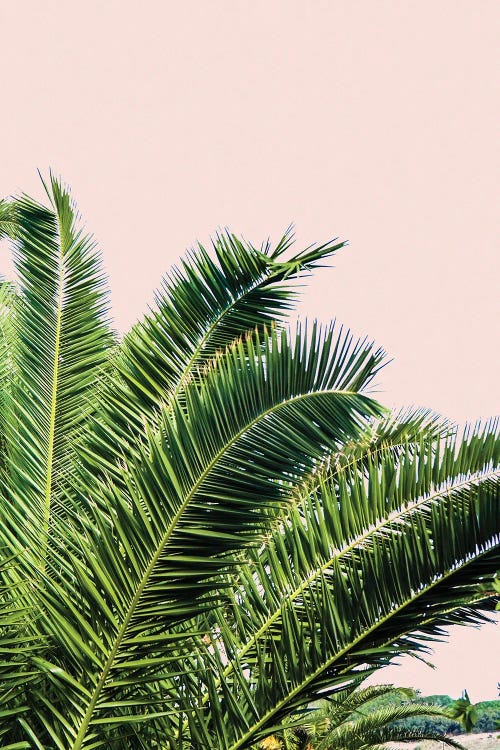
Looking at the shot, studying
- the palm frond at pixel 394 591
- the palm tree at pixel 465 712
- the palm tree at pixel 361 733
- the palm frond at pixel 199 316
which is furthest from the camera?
the palm tree at pixel 361 733

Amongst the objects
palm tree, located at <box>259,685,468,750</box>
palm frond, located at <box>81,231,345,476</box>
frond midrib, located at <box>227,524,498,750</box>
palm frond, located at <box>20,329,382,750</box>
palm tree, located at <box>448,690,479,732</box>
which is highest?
palm frond, located at <box>81,231,345,476</box>

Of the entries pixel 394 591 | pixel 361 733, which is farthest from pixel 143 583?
pixel 361 733

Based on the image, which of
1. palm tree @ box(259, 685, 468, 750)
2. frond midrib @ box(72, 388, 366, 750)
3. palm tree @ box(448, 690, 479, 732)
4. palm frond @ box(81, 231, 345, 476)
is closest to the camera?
frond midrib @ box(72, 388, 366, 750)

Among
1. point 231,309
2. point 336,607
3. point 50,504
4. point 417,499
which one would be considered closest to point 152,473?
point 336,607

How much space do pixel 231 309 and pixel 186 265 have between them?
0.40 meters

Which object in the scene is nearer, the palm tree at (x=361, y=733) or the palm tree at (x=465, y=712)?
the palm tree at (x=465, y=712)

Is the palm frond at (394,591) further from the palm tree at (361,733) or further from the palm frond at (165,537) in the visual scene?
the palm tree at (361,733)

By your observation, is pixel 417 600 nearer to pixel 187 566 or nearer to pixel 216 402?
pixel 187 566

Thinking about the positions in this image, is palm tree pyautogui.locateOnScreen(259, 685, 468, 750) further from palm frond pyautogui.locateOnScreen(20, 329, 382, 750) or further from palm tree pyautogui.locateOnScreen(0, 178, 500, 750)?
palm frond pyautogui.locateOnScreen(20, 329, 382, 750)

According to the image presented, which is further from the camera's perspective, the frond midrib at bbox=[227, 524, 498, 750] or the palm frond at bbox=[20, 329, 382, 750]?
the frond midrib at bbox=[227, 524, 498, 750]

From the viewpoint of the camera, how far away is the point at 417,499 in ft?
11.4

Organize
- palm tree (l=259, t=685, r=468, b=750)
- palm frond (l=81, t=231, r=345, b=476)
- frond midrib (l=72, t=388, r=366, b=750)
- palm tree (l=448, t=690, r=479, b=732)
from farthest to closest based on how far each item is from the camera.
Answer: palm tree (l=259, t=685, r=468, b=750) < palm frond (l=81, t=231, r=345, b=476) < palm tree (l=448, t=690, r=479, b=732) < frond midrib (l=72, t=388, r=366, b=750)

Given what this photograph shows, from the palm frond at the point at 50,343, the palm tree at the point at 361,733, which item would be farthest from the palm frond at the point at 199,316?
the palm tree at the point at 361,733

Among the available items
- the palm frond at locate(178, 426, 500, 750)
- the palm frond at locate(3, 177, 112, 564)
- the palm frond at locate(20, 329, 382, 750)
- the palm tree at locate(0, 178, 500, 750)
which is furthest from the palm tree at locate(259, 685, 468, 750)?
the palm frond at locate(20, 329, 382, 750)
